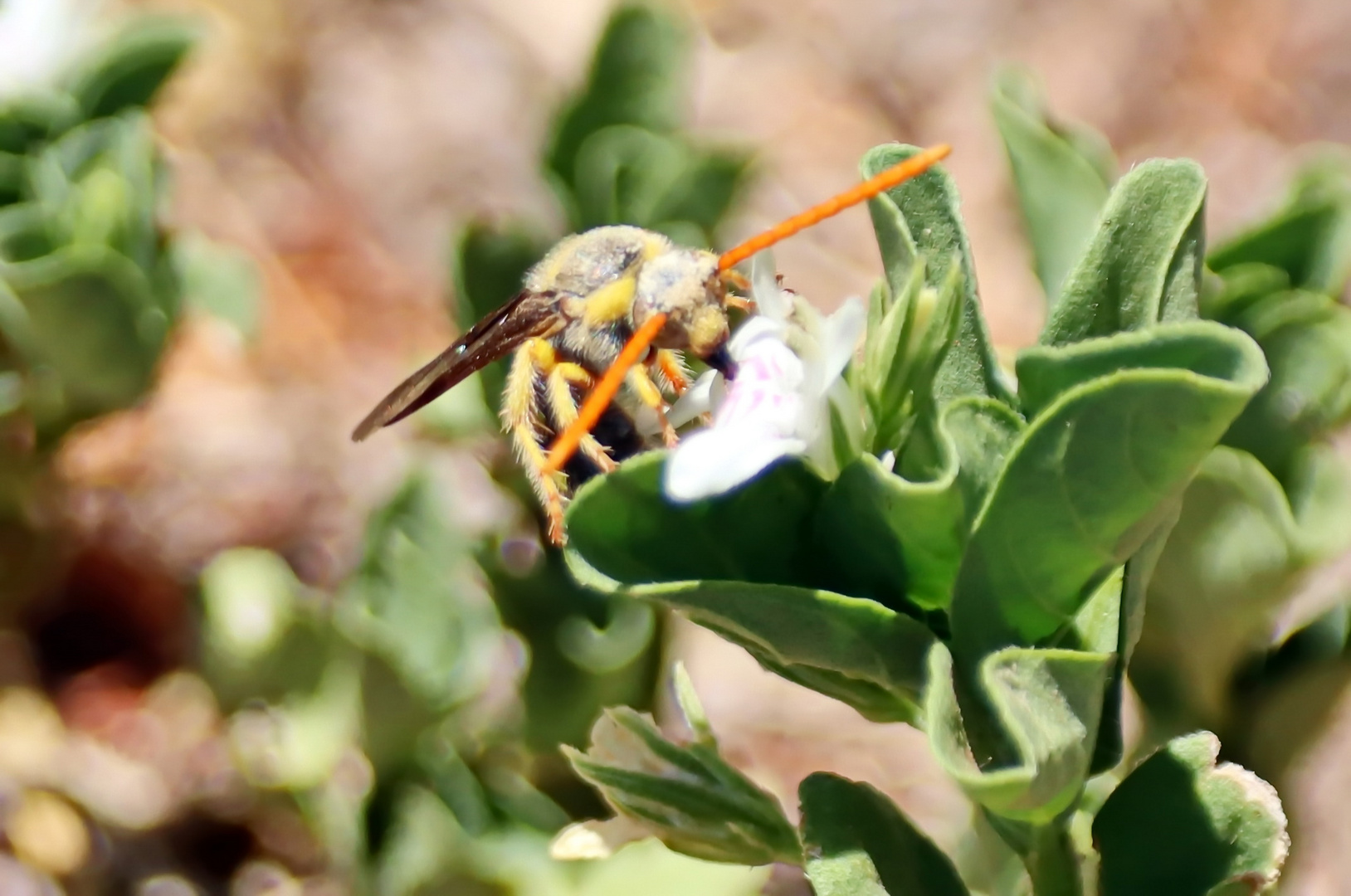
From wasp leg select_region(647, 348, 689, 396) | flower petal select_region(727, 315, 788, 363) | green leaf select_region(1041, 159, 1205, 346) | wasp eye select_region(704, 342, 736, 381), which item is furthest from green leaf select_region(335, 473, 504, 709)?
green leaf select_region(1041, 159, 1205, 346)

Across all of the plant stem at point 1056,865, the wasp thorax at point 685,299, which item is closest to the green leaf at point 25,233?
the wasp thorax at point 685,299

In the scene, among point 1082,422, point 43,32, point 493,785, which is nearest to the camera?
point 1082,422

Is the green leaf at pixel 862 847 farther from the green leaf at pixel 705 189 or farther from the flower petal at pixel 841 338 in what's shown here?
the green leaf at pixel 705 189

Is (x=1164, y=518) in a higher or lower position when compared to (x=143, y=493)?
higher

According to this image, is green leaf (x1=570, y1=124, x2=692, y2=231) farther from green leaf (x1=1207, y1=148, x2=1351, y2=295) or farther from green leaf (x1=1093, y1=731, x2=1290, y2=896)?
green leaf (x1=1093, y1=731, x2=1290, y2=896)

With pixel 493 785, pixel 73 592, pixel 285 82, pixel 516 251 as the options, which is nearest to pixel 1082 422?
pixel 516 251

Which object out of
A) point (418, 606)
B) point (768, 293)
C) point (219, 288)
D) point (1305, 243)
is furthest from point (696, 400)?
point (219, 288)

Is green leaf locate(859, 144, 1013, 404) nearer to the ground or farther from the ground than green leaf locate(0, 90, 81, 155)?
farther from the ground

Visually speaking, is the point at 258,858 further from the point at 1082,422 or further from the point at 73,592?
the point at 1082,422
